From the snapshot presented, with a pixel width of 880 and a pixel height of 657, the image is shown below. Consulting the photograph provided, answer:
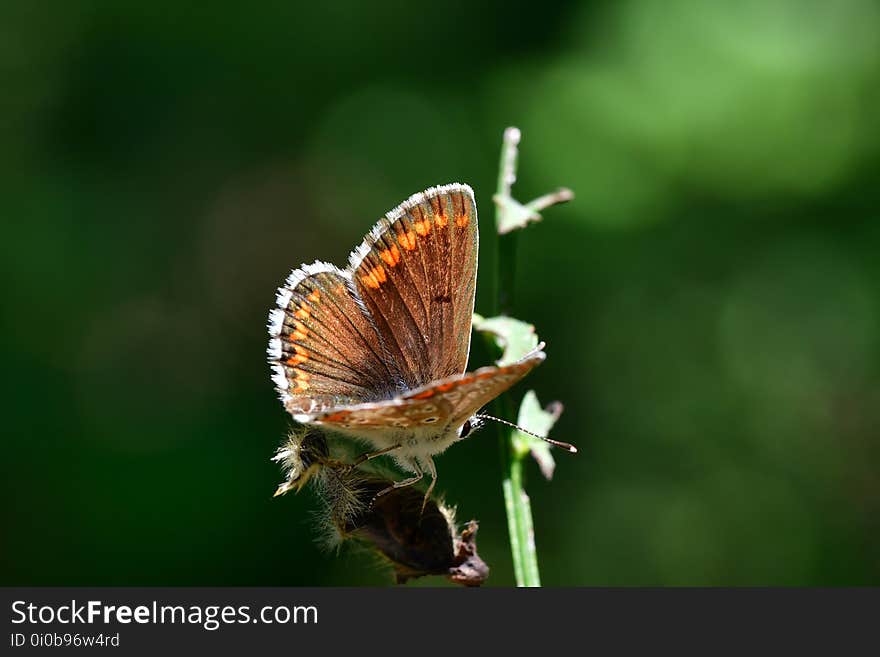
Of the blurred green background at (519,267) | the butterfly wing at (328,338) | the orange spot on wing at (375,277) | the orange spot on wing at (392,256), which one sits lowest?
the butterfly wing at (328,338)

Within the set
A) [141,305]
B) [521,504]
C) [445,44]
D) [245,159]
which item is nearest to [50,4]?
[245,159]

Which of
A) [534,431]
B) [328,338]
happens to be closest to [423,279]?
[328,338]

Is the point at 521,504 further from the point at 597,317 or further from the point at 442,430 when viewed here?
the point at 597,317

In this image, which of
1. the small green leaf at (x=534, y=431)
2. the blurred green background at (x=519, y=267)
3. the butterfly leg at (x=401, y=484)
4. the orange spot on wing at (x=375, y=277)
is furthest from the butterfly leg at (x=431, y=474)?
the blurred green background at (x=519, y=267)

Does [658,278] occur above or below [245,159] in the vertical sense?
below

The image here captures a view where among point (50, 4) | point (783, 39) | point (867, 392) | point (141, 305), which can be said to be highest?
point (50, 4)

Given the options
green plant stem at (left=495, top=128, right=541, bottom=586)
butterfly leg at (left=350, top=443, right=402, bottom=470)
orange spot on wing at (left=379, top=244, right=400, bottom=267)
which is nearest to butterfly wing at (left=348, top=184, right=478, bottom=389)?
orange spot on wing at (left=379, top=244, right=400, bottom=267)

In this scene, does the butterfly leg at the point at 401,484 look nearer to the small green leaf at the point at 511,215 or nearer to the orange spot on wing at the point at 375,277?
the orange spot on wing at the point at 375,277

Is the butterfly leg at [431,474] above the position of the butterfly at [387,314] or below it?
below
